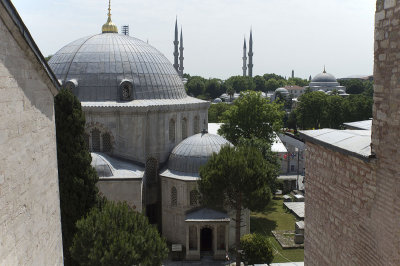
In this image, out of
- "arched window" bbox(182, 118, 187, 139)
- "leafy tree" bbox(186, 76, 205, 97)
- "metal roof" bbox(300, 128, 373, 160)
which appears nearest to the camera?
"metal roof" bbox(300, 128, 373, 160)

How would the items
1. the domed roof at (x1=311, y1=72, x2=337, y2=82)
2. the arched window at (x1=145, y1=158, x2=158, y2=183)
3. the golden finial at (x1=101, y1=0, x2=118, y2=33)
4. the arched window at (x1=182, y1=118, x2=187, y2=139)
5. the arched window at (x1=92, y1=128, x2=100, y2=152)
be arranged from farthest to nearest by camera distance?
1. the domed roof at (x1=311, y1=72, x2=337, y2=82)
2. the golden finial at (x1=101, y1=0, x2=118, y2=33)
3. the arched window at (x1=182, y1=118, x2=187, y2=139)
4. the arched window at (x1=145, y1=158, x2=158, y2=183)
5. the arched window at (x1=92, y1=128, x2=100, y2=152)

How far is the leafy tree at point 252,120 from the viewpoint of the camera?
28.6 meters

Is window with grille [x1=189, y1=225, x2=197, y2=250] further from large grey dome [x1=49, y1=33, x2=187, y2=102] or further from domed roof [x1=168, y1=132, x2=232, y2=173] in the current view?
large grey dome [x1=49, y1=33, x2=187, y2=102]

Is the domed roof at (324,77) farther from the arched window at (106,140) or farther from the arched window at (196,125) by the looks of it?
the arched window at (106,140)

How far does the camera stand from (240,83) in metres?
95.8

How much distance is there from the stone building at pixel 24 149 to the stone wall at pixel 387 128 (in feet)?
17.1

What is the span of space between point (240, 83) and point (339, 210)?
9006cm

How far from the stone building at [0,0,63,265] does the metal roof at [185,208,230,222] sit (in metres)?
10.6

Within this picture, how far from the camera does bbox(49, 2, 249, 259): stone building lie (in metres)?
18.3

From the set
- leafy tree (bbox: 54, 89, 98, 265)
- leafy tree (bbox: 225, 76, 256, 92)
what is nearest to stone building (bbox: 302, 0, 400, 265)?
leafy tree (bbox: 54, 89, 98, 265)

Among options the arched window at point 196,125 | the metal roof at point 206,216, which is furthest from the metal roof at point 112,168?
the arched window at point 196,125

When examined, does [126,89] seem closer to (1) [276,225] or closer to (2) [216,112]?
(1) [276,225]

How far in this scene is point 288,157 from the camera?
34719 millimetres

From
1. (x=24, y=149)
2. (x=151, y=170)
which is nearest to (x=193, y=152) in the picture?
(x=151, y=170)
